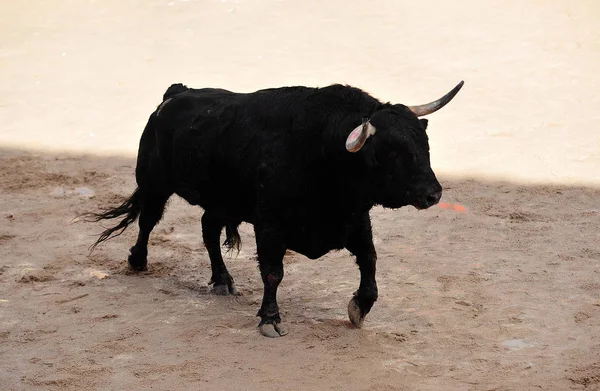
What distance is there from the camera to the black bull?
5371mm

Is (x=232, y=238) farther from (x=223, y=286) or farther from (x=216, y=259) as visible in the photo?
(x=223, y=286)

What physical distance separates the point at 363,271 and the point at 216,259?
3.79ft

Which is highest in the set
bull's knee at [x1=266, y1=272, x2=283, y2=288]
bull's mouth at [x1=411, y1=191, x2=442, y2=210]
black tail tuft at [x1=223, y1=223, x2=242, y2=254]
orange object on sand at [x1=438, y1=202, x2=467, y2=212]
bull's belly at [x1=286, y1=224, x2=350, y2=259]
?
bull's mouth at [x1=411, y1=191, x2=442, y2=210]

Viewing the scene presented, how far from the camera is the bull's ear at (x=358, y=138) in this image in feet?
17.2

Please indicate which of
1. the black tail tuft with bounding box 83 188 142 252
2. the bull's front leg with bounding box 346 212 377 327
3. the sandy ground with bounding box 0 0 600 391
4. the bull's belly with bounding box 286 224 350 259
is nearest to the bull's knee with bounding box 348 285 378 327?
the bull's front leg with bounding box 346 212 377 327

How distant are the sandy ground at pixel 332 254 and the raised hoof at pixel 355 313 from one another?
0.09 m

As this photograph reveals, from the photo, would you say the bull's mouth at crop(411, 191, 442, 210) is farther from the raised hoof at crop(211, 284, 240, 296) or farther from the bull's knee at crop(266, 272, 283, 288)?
the raised hoof at crop(211, 284, 240, 296)

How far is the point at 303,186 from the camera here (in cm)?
569

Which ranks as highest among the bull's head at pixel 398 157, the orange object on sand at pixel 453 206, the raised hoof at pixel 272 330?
the bull's head at pixel 398 157

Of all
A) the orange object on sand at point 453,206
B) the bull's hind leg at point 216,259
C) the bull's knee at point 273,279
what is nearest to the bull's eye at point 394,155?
the bull's knee at point 273,279

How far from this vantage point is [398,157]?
5.34 meters

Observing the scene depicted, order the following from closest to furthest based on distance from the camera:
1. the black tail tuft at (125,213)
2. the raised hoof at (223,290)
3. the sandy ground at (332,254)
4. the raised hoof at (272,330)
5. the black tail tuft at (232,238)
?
1. the sandy ground at (332,254)
2. the raised hoof at (272,330)
3. the raised hoof at (223,290)
4. the black tail tuft at (232,238)
5. the black tail tuft at (125,213)

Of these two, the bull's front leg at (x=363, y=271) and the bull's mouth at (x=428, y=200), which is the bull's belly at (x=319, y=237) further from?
the bull's mouth at (x=428, y=200)

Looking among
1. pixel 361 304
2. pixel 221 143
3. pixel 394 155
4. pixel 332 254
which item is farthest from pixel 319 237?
pixel 332 254
